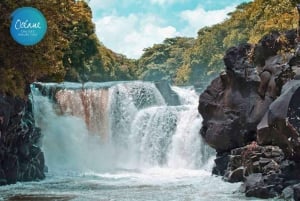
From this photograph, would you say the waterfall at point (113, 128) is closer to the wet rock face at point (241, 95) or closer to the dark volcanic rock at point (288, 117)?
the wet rock face at point (241, 95)

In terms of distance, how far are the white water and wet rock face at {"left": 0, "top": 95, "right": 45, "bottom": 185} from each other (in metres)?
1.06

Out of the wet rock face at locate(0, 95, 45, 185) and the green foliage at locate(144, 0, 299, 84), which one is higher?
the green foliage at locate(144, 0, 299, 84)

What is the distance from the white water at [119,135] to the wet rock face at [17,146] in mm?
1063

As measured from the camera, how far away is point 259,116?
19.8 m

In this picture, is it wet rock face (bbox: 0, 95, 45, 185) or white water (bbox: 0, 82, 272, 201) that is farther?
white water (bbox: 0, 82, 272, 201)

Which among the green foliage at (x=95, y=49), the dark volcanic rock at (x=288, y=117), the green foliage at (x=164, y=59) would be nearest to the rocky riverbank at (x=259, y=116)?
the dark volcanic rock at (x=288, y=117)

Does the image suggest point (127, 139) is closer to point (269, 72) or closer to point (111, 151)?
point (111, 151)

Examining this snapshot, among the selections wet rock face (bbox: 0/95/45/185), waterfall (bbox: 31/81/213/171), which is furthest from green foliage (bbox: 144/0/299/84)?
wet rock face (bbox: 0/95/45/185)

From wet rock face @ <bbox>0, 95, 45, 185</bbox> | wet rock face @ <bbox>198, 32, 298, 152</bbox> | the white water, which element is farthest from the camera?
the white water

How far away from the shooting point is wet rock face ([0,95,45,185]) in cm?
1941

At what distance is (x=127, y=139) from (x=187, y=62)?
136 ft

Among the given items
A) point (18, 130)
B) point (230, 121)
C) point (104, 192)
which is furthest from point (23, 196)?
point (230, 121)

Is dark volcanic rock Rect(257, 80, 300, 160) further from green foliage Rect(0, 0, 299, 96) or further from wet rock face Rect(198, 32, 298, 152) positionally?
green foliage Rect(0, 0, 299, 96)

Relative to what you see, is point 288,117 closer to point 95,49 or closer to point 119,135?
point 119,135
